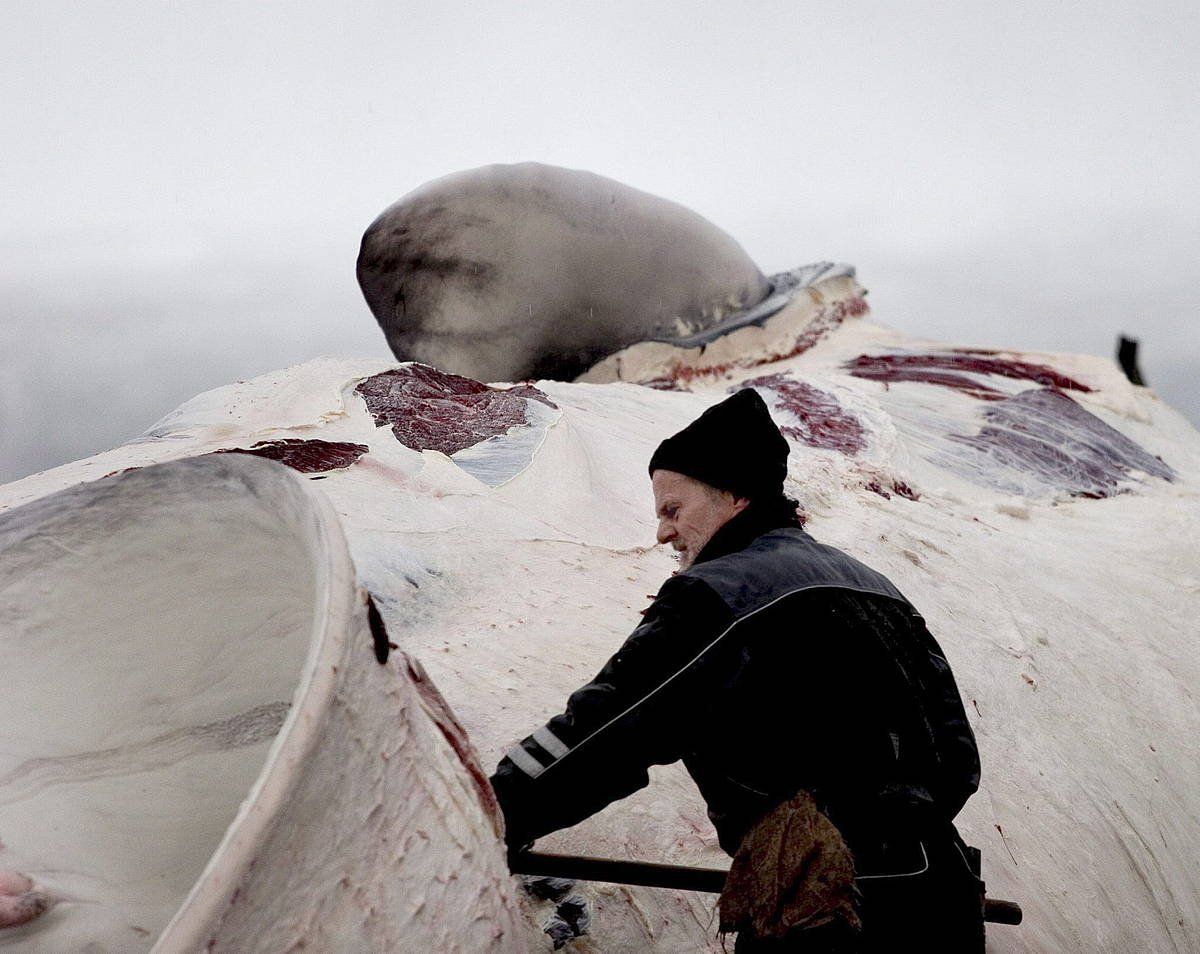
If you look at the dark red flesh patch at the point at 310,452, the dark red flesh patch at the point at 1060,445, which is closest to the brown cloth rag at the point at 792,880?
the dark red flesh patch at the point at 310,452

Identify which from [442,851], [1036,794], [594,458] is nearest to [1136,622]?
[1036,794]

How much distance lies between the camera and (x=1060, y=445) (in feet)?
14.2

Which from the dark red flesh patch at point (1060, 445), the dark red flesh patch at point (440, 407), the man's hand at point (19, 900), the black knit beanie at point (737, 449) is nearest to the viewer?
the man's hand at point (19, 900)

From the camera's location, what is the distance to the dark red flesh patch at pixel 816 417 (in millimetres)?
3443

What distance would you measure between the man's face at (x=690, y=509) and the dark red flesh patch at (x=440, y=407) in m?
1.10

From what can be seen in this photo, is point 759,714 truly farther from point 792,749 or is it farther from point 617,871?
point 617,871

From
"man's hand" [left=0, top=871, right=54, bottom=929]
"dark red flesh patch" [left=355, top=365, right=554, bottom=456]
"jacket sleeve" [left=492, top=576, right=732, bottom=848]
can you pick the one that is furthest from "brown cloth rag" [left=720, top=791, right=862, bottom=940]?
"dark red flesh patch" [left=355, top=365, right=554, bottom=456]

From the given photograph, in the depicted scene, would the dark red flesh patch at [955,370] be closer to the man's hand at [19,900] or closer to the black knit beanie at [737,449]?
the black knit beanie at [737,449]

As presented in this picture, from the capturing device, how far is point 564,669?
1.74m

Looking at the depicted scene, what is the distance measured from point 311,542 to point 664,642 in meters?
0.42

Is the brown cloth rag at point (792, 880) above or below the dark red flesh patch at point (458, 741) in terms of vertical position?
below

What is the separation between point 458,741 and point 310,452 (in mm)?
1306

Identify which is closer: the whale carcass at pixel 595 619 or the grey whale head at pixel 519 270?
the whale carcass at pixel 595 619

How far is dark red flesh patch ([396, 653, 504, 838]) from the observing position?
983 millimetres
